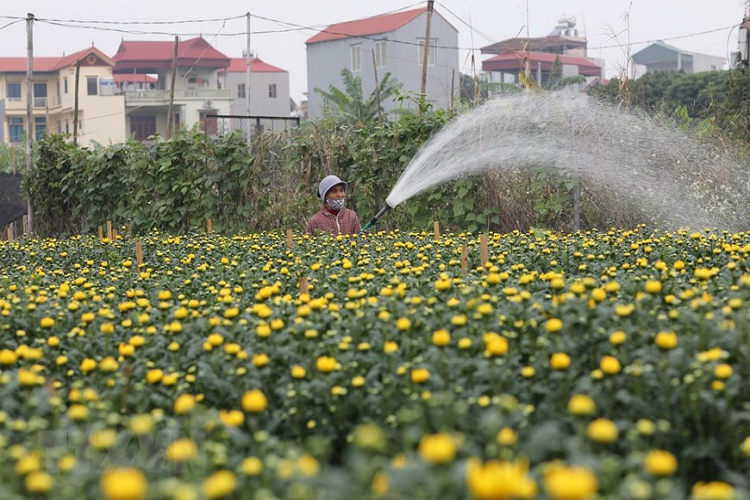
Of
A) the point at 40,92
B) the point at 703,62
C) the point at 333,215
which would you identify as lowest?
the point at 333,215

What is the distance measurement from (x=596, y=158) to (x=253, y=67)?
65275 mm

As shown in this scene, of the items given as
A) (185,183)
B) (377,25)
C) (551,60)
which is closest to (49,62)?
(377,25)

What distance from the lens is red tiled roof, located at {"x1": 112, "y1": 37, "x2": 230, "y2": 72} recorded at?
233ft

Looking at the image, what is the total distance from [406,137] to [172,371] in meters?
9.25

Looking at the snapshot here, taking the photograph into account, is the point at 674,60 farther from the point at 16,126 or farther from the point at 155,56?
the point at 16,126

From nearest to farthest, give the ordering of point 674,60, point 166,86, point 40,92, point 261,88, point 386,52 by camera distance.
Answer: point 386,52 → point 166,86 → point 261,88 → point 40,92 → point 674,60

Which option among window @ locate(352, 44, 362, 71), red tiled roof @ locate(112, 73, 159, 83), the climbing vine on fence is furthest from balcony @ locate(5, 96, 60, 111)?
the climbing vine on fence

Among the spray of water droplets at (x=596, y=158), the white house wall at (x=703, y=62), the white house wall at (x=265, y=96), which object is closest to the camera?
the spray of water droplets at (x=596, y=158)

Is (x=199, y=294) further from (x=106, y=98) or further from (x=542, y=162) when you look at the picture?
(x=106, y=98)

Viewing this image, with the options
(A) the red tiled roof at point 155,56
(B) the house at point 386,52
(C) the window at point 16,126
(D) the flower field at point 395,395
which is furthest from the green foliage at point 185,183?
(C) the window at point 16,126

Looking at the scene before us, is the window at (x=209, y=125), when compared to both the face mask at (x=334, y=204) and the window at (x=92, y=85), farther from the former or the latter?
the window at (x=92, y=85)

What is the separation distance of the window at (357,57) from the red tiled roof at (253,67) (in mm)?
17143

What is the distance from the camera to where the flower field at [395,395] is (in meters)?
2.32

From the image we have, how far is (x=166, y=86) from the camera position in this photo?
238 ft
